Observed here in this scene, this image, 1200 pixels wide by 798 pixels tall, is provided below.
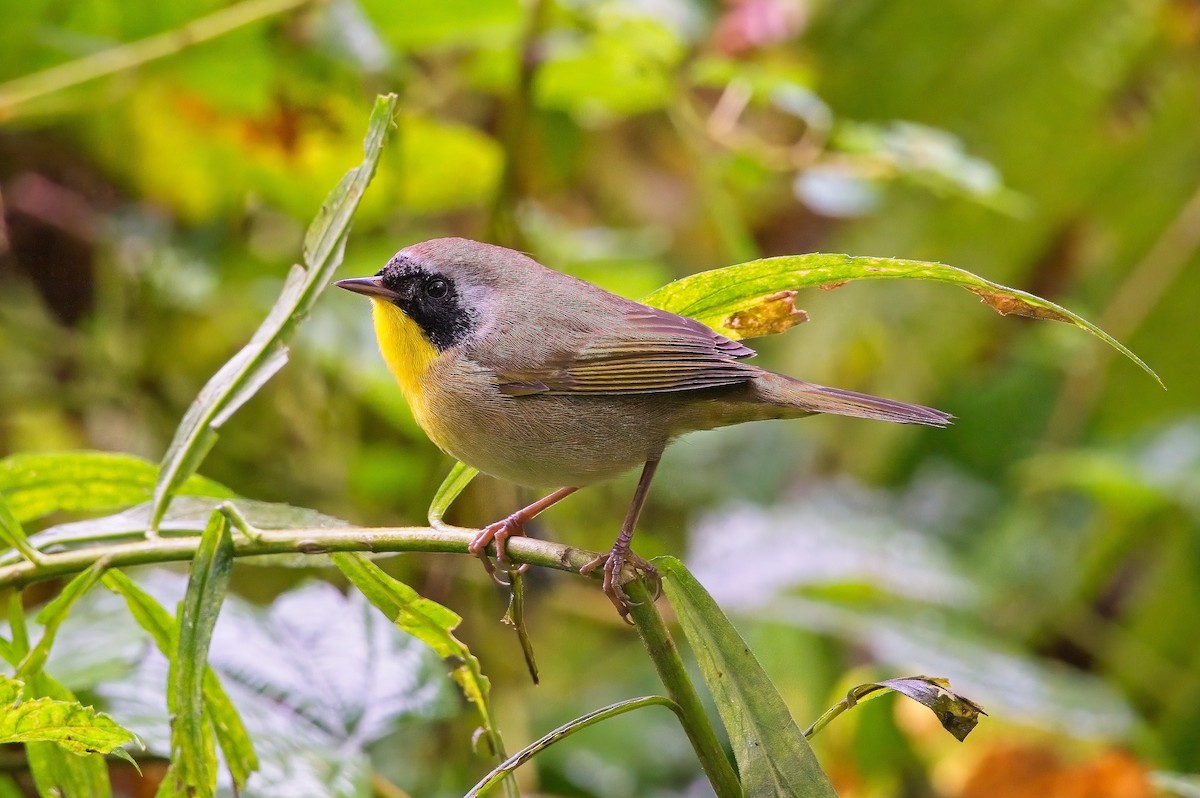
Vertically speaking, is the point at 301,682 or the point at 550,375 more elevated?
the point at 550,375

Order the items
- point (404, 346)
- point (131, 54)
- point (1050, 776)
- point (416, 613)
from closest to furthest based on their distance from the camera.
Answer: point (416, 613) < point (404, 346) < point (131, 54) < point (1050, 776)

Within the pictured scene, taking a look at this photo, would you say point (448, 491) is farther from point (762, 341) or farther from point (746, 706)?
point (762, 341)

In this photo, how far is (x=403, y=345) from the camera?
7.48ft

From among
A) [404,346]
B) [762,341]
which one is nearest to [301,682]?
[404,346]

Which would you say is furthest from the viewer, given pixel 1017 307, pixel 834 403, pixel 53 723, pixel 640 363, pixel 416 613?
Result: pixel 640 363

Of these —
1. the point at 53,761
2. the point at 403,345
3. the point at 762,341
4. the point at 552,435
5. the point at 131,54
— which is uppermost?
the point at 131,54

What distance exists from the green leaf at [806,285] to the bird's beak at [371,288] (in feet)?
2.30

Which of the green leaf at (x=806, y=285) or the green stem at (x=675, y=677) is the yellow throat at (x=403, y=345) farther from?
the green stem at (x=675, y=677)

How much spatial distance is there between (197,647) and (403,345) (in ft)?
3.40

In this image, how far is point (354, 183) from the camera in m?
1.42

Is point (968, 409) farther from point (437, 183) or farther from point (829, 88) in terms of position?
point (437, 183)

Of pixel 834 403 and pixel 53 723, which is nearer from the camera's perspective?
pixel 53 723

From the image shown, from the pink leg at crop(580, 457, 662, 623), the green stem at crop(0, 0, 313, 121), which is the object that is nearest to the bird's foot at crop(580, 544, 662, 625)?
the pink leg at crop(580, 457, 662, 623)

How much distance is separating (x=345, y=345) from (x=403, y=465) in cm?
49
